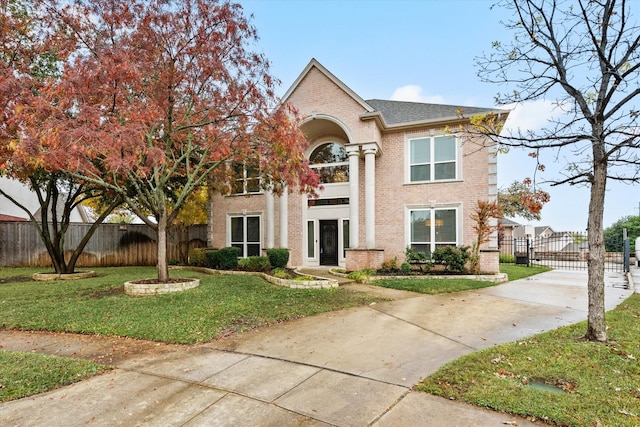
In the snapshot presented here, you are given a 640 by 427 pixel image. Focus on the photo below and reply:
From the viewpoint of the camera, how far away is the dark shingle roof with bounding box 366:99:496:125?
1303cm

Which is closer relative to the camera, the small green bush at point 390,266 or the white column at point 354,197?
the small green bush at point 390,266

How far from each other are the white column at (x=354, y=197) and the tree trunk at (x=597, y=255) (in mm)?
8184

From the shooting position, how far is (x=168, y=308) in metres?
6.79

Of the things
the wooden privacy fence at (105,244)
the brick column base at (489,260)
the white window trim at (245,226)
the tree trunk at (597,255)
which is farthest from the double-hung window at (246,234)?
the tree trunk at (597,255)

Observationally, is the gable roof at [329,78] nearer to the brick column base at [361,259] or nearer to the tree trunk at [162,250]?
the brick column base at [361,259]

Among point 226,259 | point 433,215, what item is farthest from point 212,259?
point 433,215

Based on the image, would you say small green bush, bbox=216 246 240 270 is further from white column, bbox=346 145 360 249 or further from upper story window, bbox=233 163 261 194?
white column, bbox=346 145 360 249

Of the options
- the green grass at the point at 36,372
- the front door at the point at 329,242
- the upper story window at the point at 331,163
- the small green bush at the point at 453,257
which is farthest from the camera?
the upper story window at the point at 331,163

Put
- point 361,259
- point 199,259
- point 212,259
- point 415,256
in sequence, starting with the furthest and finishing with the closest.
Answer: point 199,259 < point 212,259 < point 361,259 < point 415,256

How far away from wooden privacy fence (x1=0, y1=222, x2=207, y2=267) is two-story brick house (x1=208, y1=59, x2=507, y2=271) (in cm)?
477

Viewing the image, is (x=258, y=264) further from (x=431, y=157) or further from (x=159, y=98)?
(x=431, y=157)

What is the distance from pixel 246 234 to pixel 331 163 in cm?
509

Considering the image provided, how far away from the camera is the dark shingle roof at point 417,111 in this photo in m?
13.0

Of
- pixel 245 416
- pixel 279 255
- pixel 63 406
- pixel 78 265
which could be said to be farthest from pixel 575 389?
pixel 78 265
